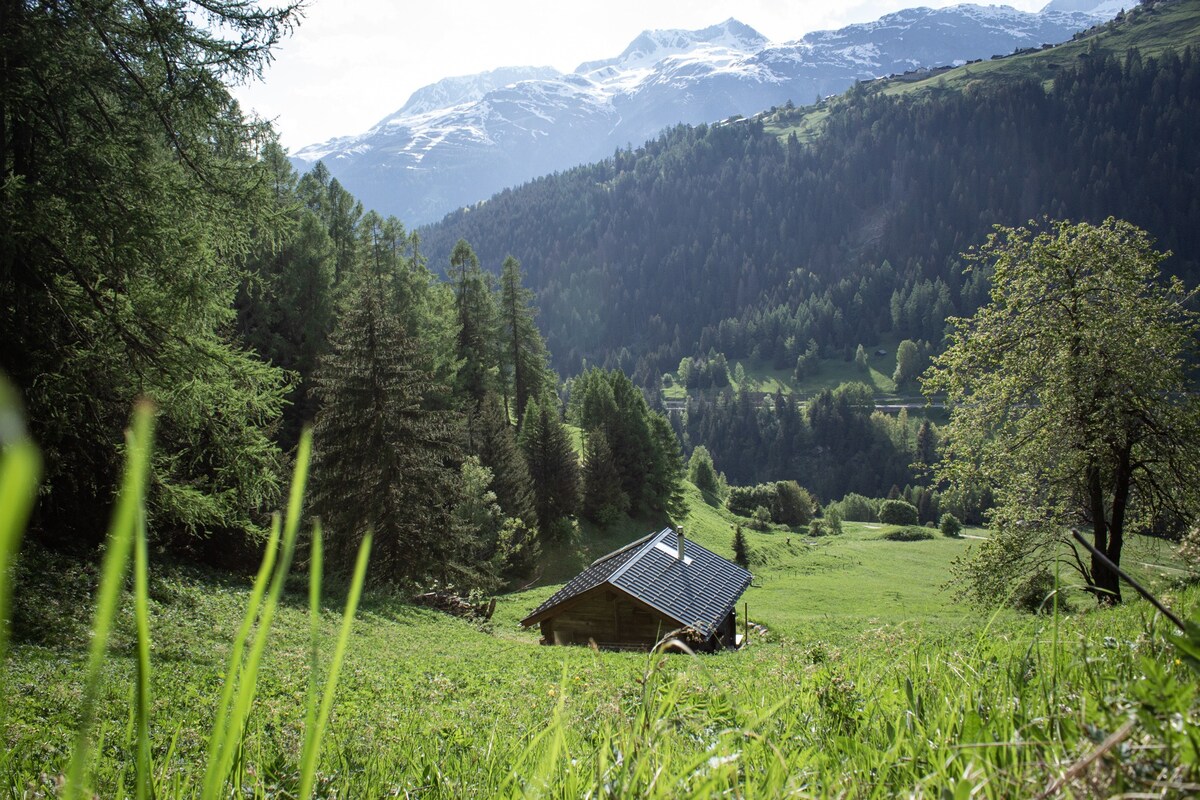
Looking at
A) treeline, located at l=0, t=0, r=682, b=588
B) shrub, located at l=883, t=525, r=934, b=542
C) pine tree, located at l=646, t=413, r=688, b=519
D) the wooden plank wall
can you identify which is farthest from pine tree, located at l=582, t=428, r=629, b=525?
shrub, located at l=883, t=525, r=934, b=542

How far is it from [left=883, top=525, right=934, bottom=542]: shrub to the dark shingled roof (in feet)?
208

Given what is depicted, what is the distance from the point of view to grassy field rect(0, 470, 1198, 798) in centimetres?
124

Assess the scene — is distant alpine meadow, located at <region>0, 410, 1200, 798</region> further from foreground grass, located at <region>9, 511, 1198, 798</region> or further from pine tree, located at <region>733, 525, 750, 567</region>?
pine tree, located at <region>733, 525, 750, 567</region>

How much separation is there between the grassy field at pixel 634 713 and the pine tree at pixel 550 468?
3372 centimetres

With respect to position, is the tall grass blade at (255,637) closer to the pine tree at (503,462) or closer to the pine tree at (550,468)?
the pine tree at (503,462)

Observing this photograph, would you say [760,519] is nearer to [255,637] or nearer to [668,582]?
[668,582]

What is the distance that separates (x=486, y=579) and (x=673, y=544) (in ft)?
25.3

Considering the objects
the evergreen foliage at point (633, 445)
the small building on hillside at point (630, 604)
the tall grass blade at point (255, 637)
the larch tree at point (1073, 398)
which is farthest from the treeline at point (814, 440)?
the tall grass blade at point (255, 637)

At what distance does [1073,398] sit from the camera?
49.9 feet

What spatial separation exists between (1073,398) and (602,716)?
634 inches

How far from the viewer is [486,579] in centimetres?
2928

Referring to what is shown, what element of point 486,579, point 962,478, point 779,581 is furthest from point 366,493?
point 779,581

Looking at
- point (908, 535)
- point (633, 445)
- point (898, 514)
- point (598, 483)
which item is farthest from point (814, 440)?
point (598, 483)

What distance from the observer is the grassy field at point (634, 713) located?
1237 mm
